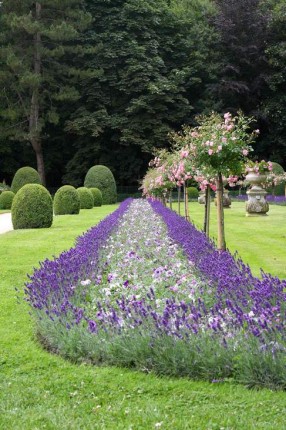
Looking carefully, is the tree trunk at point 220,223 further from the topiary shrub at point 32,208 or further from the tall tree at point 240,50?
the tall tree at point 240,50

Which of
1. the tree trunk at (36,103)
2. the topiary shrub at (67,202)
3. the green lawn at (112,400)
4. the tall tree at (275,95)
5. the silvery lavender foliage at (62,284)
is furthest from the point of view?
the tall tree at (275,95)

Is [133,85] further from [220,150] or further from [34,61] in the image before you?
[220,150]

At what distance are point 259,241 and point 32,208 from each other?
6.07 meters

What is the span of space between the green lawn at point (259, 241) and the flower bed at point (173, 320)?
1.93 metres

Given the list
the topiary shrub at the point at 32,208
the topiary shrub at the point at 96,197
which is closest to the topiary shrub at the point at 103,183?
the topiary shrub at the point at 96,197

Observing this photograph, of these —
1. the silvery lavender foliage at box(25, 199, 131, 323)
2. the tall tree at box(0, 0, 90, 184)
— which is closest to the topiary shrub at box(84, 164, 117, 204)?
the tall tree at box(0, 0, 90, 184)

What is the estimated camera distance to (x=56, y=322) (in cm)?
392

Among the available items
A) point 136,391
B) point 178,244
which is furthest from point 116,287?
point 178,244

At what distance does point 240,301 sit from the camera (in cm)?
399

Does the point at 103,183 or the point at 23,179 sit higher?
the point at 23,179

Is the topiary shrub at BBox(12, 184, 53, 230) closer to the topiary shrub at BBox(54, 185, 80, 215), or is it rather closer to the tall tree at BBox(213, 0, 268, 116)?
the topiary shrub at BBox(54, 185, 80, 215)

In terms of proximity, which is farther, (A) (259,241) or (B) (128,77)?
(B) (128,77)

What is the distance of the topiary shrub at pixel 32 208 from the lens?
1377 centimetres

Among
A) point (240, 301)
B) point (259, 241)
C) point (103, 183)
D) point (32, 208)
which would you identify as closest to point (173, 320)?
point (240, 301)
